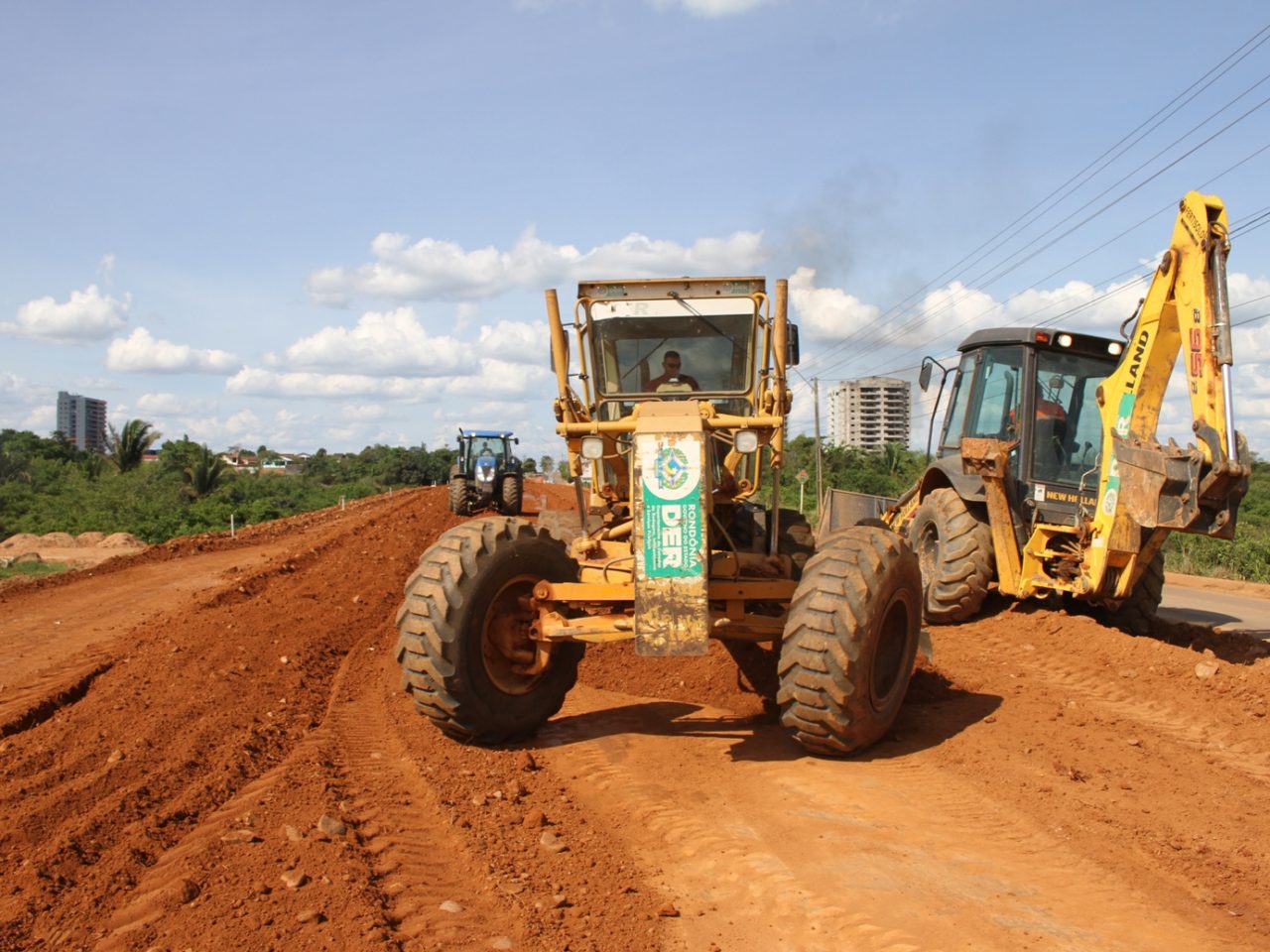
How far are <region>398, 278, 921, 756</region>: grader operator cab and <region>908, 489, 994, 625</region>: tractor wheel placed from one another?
2.63m

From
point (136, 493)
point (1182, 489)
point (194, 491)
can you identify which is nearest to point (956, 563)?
point (1182, 489)

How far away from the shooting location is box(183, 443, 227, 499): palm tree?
4569 cm

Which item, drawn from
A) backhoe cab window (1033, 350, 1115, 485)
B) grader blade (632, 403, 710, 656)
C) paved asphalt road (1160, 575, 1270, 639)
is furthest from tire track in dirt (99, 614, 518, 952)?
paved asphalt road (1160, 575, 1270, 639)

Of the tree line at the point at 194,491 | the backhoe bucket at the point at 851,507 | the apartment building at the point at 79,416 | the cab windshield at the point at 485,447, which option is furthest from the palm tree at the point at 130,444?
the apartment building at the point at 79,416

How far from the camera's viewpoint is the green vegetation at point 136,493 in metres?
32.1

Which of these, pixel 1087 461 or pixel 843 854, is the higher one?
pixel 1087 461

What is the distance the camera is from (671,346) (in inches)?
306

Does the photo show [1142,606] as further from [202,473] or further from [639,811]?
[202,473]

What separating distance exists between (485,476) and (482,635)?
21229 millimetres

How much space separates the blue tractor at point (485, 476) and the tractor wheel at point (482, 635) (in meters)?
20.1

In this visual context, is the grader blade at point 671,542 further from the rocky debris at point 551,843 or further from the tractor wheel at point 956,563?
the tractor wheel at point 956,563

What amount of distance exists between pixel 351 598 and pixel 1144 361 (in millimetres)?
8433

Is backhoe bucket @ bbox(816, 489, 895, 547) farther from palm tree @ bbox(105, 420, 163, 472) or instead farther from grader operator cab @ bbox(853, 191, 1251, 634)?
palm tree @ bbox(105, 420, 163, 472)

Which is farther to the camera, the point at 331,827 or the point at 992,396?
the point at 992,396
